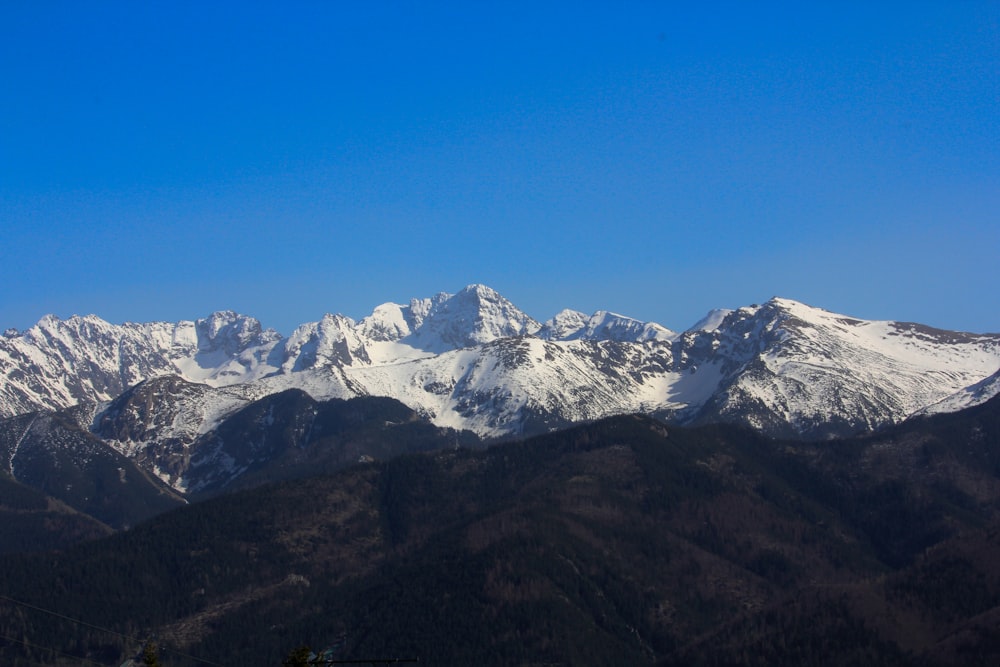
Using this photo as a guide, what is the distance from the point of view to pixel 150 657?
13125 cm

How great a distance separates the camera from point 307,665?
416ft

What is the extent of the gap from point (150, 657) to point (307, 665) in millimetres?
17406
